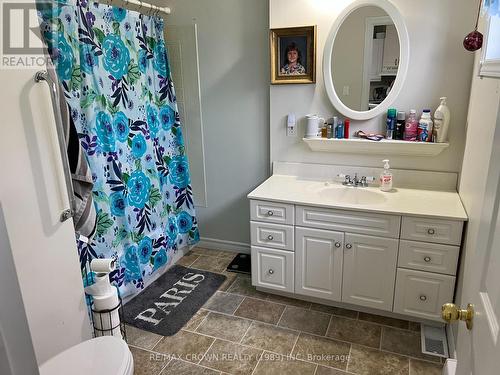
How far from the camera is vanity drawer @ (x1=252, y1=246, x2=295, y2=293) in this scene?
8.00ft

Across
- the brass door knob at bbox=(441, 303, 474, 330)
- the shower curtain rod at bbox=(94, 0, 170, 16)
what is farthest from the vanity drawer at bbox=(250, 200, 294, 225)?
the shower curtain rod at bbox=(94, 0, 170, 16)

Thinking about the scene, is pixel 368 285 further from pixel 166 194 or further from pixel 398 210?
pixel 166 194

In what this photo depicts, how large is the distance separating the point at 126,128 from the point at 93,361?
1.47 m

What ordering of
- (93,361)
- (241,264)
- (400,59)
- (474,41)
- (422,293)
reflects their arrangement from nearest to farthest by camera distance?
(93,361)
(474,41)
(422,293)
(400,59)
(241,264)

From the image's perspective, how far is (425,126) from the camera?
89.5 inches

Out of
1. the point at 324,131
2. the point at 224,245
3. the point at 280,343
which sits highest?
the point at 324,131

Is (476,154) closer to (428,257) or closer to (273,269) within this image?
(428,257)

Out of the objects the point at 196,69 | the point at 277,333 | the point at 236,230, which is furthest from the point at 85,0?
the point at 277,333

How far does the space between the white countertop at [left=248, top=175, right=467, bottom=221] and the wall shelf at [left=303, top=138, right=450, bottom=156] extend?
24 cm

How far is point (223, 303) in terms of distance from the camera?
2.55 metres

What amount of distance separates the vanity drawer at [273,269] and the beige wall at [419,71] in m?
0.73

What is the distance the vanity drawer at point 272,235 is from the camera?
2.38 m

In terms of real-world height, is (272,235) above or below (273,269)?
above

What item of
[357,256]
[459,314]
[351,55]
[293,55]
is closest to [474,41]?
[351,55]
